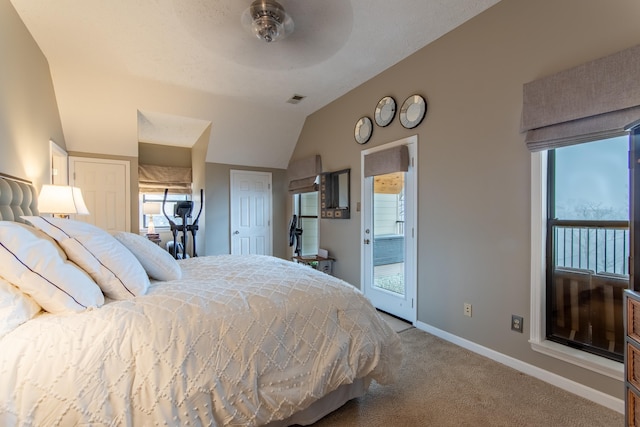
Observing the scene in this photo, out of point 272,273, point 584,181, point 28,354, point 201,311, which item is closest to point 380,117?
point 584,181

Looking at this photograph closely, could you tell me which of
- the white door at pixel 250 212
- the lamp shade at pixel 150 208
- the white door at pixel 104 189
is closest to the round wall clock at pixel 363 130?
the white door at pixel 250 212

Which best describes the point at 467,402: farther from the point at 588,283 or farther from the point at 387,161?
the point at 387,161

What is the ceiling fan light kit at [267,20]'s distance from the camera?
1.82 meters

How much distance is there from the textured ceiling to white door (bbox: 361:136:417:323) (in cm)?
108

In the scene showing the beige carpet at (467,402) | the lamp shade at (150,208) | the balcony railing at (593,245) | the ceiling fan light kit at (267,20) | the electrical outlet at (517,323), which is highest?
the ceiling fan light kit at (267,20)

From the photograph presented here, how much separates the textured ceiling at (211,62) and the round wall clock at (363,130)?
Result: 50cm

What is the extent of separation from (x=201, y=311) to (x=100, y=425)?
482 mm

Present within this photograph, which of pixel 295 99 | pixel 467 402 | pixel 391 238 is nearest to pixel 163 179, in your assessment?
pixel 295 99

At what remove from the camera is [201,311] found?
1.31m

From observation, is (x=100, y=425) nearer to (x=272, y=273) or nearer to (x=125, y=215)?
(x=272, y=273)

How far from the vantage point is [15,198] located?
6.59 ft

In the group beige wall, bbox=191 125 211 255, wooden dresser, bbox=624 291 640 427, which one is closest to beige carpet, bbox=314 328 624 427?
wooden dresser, bbox=624 291 640 427

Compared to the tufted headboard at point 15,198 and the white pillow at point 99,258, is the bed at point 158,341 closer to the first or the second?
the white pillow at point 99,258

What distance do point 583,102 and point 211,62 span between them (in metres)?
3.21
